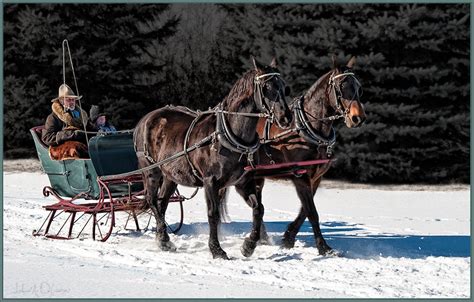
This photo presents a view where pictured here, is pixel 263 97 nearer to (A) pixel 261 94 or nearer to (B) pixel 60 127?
(A) pixel 261 94

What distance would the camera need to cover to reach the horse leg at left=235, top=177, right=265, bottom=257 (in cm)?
794

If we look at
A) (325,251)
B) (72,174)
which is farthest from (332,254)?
(72,174)

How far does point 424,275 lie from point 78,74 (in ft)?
43.0

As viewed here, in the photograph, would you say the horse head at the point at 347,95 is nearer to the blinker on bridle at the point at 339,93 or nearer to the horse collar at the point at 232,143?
the blinker on bridle at the point at 339,93

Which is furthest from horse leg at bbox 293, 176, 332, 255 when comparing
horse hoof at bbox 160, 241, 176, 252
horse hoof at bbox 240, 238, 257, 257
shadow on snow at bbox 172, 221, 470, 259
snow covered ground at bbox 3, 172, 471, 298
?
horse hoof at bbox 160, 241, 176, 252

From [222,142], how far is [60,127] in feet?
8.84

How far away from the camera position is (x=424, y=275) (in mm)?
7160

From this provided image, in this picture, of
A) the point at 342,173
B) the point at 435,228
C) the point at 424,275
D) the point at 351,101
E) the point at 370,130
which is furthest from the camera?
the point at 342,173

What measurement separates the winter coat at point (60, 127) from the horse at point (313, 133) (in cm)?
238

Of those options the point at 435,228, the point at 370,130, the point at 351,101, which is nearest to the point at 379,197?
the point at 370,130

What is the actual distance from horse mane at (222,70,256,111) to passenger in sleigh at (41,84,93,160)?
2.28 metres

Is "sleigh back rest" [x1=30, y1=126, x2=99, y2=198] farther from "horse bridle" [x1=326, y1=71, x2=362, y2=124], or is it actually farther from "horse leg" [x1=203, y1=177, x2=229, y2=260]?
"horse bridle" [x1=326, y1=71, x2=362, y2=124]

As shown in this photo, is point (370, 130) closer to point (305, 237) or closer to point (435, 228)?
point (435, 228)

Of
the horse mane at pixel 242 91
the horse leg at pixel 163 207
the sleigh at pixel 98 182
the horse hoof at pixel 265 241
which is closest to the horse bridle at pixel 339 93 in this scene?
the horse mane at pixel 242 91
